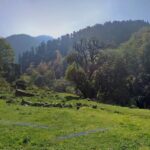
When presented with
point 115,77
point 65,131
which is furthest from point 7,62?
point 65,131

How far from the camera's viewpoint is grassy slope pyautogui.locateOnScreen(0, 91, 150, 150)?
25031 mm

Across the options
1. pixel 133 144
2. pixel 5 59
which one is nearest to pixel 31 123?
pixel 133 144

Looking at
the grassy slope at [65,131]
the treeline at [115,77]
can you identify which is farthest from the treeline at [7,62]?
the grassy slope at [65,131]

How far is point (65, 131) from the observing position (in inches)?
Result: 1185

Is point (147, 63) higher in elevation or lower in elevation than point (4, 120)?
higher

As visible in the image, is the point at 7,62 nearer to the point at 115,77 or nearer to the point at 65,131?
the point at 115,77

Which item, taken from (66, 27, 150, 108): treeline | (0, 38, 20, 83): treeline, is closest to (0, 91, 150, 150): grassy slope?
(66, 27, 150, 108): treeline

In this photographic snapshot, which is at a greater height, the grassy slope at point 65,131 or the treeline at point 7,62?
the treeline at point 7,62

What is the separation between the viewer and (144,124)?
116ft

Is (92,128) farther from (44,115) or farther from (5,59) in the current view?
(5,59)

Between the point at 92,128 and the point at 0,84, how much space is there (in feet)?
196

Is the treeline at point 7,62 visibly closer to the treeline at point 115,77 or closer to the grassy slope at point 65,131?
the treeline at point 115,77

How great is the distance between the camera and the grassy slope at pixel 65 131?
82.1ft

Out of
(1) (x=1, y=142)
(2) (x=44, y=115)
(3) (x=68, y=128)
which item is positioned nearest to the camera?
(1) (x=1, y=142)
